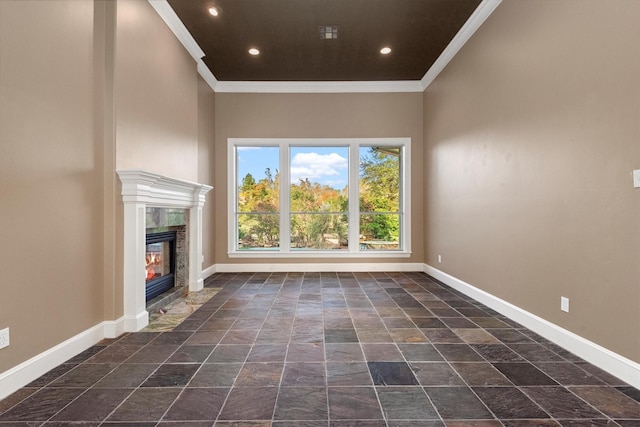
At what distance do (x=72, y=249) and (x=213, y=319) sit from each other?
1.40 meters

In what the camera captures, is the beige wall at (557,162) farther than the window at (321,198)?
No

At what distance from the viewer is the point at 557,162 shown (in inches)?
103

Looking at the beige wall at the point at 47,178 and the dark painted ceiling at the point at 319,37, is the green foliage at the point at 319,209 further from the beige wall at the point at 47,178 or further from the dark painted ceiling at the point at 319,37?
the beige wall at the point at 47,178

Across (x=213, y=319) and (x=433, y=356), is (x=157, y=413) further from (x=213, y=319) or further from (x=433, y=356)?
(x=433, y=356)

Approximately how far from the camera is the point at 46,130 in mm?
2191

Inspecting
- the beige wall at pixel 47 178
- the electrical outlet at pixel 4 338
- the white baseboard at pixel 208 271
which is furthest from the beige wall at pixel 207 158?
the electrical outlet at pixel 4 338

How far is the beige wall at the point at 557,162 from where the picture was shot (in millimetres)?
2062

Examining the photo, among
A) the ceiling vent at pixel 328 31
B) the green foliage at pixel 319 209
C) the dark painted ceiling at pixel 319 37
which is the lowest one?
the green foliage at pixel 319 209

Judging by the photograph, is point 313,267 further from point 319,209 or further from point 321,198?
point 321,198

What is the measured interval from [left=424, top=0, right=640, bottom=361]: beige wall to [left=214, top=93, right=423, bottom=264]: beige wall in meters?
1.59

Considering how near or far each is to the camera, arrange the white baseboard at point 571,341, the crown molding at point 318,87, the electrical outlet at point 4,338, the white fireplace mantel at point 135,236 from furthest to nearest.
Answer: the crown molding at point 318,87, the white fireplace mantel at point 135,236, the white baseboard at point 571,341, the electrical outlet at point 4,338

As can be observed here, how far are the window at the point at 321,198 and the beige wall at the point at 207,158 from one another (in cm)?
39

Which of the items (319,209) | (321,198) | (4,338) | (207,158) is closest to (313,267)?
(319,209)

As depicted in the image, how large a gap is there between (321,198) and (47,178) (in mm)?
4229
